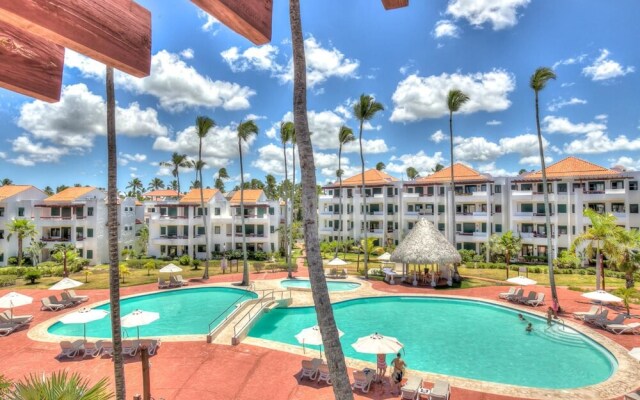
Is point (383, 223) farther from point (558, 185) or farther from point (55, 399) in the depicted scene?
point (55, 399)

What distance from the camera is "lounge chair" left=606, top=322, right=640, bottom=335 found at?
1933 cm

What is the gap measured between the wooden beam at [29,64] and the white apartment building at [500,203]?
46278 millimetres

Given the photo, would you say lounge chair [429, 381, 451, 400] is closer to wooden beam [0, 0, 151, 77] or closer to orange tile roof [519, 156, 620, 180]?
wooden beam [0, 0, 151, 77]

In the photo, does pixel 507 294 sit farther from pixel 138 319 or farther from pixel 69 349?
pixel 69 349

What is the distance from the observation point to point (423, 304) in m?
27.6

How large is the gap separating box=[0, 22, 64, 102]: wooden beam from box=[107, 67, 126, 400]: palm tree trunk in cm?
797

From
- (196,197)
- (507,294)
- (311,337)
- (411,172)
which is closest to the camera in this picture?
(311,337)

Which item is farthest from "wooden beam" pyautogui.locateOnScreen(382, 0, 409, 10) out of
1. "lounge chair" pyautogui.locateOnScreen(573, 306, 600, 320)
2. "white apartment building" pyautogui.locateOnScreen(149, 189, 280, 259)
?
"white apartment building" pyautogui.locateOnScreen(149, 189, 280, 259)

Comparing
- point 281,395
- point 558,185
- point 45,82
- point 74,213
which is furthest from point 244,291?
A: point 558,185

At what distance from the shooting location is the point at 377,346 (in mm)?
14242

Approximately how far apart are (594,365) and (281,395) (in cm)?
1469

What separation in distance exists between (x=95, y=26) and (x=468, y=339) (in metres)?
22.4

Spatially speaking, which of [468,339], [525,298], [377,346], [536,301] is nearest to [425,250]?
[525,298]

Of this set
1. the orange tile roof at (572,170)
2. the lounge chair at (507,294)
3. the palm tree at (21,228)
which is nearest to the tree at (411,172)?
the orange tile roof at (572,170)
